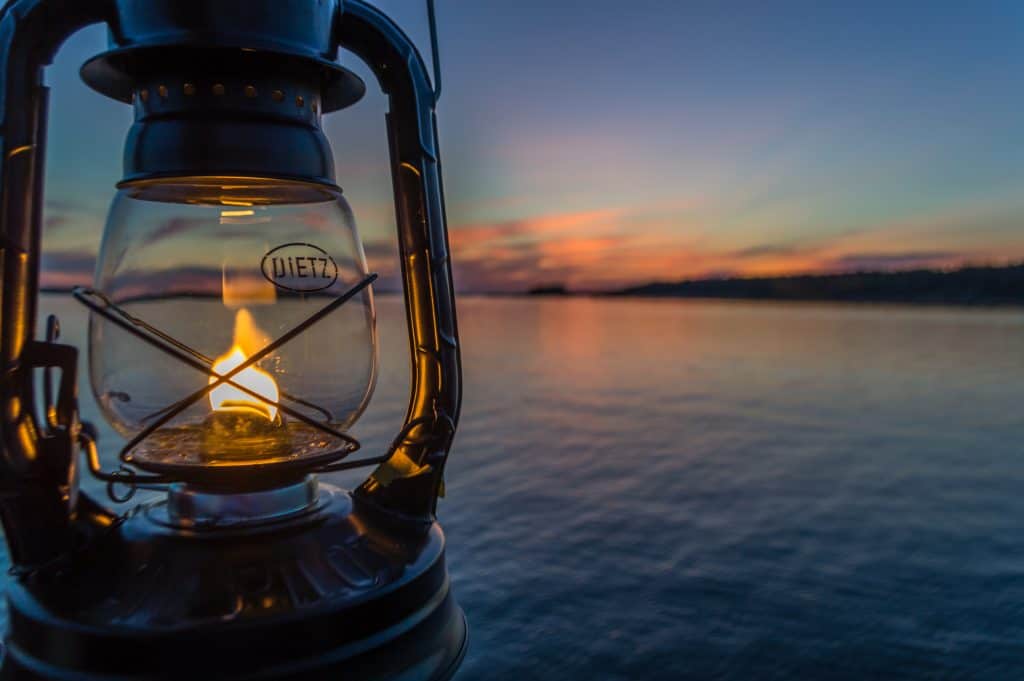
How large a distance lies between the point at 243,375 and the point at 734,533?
2110 millimetres

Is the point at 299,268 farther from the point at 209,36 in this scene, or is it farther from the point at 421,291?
the point at 209,36

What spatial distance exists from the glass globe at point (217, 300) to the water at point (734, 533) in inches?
35.6

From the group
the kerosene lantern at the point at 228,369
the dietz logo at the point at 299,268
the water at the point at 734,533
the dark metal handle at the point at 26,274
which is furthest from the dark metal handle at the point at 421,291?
the water at the point at 734,533

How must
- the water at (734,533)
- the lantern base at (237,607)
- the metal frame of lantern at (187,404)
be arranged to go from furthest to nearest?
1. the water at (734,533)
2. the metal frame of lantern at (187,404)
3. the lantern base at (237,607)

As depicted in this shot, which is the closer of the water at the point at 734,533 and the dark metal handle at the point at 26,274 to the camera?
the dark metal handle at the point at 26,274

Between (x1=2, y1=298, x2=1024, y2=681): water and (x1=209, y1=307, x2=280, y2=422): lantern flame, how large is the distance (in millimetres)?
889

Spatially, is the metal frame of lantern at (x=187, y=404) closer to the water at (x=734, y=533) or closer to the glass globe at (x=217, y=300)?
the glass globe at (x=217, y=300)

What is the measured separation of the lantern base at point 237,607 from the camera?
0.78 metres

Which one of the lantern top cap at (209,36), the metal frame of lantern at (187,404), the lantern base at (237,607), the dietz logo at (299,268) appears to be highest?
the lantern top cap at (209,36)

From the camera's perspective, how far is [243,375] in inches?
40.1

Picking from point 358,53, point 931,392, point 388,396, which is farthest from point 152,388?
point 931,392

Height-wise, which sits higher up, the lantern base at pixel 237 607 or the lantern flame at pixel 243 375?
the lantern flame at pixel 243 375

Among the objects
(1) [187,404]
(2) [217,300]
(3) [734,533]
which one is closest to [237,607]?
(1) [187,404]

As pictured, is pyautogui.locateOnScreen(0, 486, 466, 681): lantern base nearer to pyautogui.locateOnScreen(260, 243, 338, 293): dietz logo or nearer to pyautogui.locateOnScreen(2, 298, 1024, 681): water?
pyautogui.locateOnScreen(260, 243, 338, 293): dietz logo
